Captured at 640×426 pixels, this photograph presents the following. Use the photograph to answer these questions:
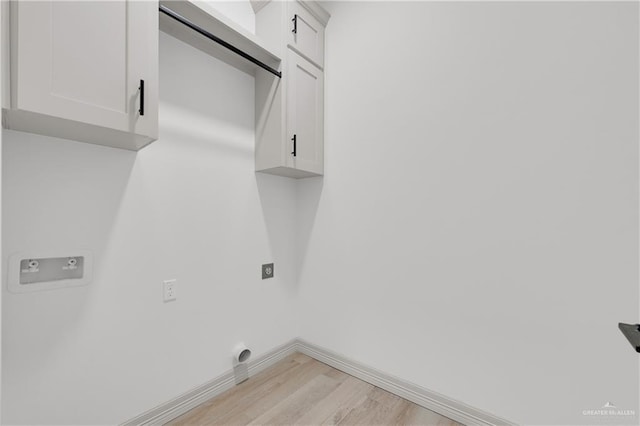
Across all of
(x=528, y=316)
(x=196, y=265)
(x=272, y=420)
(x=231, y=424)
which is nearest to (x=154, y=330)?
(x=196, y=265)

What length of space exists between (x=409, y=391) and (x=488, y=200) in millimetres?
1197

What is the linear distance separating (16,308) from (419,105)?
212cm

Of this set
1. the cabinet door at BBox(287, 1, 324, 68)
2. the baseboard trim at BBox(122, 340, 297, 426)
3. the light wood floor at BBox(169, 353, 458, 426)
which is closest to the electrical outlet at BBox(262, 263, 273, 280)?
the baseboard trim at BBox(122, 340, 297, 426)

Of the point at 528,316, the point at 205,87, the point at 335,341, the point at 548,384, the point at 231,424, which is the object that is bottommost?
the point at 231,424

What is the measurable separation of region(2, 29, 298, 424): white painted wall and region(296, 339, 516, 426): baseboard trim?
39 cm

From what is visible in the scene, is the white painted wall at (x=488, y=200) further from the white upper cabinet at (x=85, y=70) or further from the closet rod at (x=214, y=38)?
the white upper cabinet at (x=85, y=70)

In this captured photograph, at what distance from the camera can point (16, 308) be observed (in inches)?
43.7

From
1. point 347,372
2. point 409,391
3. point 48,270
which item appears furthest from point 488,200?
point 48,270

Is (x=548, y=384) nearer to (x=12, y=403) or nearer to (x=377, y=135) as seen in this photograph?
(x=377, y=135)

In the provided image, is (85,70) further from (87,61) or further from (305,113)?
(305,113)

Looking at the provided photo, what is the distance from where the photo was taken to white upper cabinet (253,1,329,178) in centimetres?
182

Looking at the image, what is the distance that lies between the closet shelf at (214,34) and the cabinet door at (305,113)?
149mm

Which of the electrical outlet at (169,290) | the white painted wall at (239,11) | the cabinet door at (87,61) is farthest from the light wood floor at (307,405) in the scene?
the white painted wall at (239,11)

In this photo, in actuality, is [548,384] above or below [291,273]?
below
